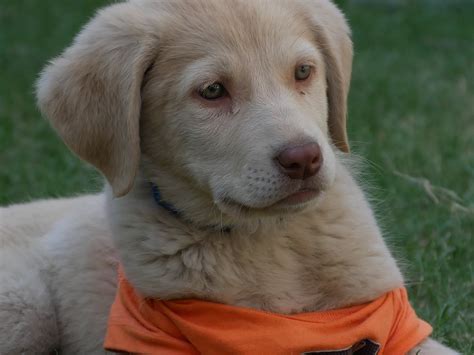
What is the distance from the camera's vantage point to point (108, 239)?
4.96m

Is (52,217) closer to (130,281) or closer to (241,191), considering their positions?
(130,281)

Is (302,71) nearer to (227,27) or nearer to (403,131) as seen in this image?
(227,27)

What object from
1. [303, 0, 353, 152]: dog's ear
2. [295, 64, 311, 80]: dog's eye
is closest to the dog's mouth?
[295, 64, 311, 80]: dog's eye

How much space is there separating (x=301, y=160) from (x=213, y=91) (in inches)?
21.4

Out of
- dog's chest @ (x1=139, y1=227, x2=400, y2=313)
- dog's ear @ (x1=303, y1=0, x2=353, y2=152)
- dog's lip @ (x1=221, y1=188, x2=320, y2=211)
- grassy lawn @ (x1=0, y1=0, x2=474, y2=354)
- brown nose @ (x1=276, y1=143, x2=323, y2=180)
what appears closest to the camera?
brown nose @ (x1=276, y1=143, x2=323, y2=180)

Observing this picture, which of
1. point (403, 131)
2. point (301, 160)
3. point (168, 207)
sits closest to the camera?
point (301, 160)

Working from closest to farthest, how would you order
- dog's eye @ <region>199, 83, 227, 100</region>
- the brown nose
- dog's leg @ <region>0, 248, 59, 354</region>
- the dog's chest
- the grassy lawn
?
the brown nose < dog's eye @ <region>199, 83, 227, 100</region> < the dog's chest < dog's leg @ <region>0, 248, 59, 354</region> < the grassy lawn

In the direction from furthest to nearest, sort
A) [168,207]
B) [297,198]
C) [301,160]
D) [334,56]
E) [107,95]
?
[334,56] → [168,207] → [107,95] → [297,198] → [301,160]

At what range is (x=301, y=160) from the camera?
150 inches

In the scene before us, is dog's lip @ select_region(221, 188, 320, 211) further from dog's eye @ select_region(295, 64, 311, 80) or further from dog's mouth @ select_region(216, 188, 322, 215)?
dog's eye @ select_region(295, 64, 311, 80)

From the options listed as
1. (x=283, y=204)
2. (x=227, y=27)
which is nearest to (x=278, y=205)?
(x=283, y=204)

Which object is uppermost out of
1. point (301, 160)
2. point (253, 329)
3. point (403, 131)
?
point (301, 160)

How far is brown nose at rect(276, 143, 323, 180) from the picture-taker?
3814 millimetres

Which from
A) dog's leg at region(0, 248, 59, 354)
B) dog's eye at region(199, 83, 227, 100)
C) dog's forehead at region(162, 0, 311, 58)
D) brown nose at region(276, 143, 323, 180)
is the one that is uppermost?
dog's forehead at region(162, 0, 311, 58)
